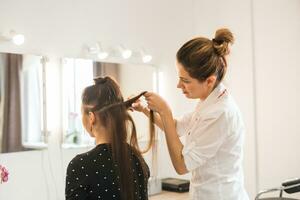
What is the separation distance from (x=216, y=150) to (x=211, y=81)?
25 cm

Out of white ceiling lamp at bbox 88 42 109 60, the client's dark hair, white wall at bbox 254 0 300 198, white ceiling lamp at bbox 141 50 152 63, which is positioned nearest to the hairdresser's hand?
the client's dark hair

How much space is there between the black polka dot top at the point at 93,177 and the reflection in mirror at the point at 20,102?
1177 mm

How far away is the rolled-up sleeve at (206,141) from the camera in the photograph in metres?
1.25

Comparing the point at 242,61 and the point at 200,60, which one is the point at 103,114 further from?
the point at 242,61

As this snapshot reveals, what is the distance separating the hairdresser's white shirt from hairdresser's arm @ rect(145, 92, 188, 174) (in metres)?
0.02

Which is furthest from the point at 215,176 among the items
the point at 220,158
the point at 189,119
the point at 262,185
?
the point at 262,185

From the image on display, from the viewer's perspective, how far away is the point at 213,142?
1254 mm

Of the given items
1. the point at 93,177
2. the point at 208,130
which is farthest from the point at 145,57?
the point at 93,177

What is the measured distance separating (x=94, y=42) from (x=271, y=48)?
52.3 inches

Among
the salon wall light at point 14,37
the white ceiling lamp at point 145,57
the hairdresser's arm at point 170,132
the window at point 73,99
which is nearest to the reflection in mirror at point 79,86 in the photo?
the window at point 73,99

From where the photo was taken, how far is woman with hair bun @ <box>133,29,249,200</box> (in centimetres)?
126

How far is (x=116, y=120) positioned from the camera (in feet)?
3.88

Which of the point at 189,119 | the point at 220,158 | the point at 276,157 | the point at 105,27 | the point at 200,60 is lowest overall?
the point at 276,157

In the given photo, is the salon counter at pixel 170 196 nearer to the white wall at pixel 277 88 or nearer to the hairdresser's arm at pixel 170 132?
the white wall at pixel 277 88
